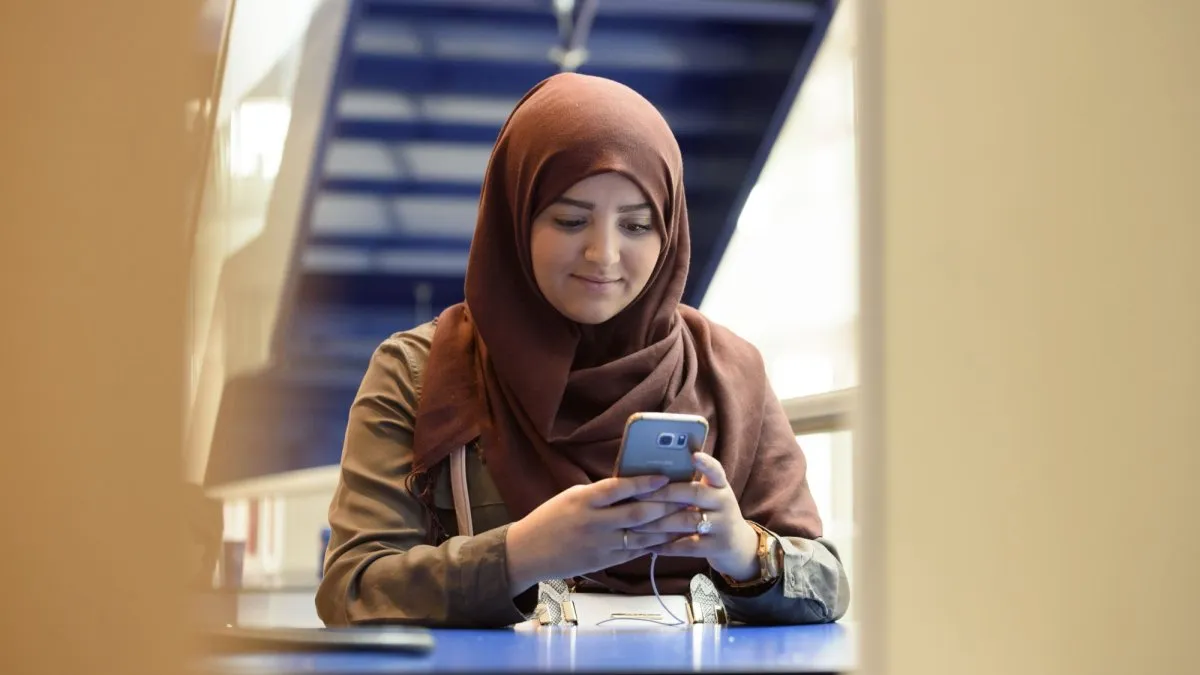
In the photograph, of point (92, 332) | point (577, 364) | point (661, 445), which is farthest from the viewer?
point (577, 364)

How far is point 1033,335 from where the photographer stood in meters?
0.97

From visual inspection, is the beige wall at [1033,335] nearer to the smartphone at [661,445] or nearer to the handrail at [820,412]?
the smartphone at [661,445]

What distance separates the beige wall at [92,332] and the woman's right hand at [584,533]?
2.10 feet

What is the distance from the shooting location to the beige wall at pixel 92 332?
0.82 m

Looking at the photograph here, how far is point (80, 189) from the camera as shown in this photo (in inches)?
33.7

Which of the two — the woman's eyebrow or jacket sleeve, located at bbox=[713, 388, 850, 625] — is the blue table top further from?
the woman's eyebrow

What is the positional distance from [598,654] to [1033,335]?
44 centimetres

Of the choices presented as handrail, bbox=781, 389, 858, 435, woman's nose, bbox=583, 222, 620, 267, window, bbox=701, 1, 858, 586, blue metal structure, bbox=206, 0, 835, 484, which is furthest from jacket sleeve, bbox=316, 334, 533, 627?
blue metal structure, bbox=206, 0, 835, 484

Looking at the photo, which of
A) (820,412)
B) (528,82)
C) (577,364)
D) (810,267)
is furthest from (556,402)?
(528,82)

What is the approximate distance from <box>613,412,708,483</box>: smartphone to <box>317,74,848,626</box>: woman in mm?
163

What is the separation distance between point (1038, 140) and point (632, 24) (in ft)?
19.3

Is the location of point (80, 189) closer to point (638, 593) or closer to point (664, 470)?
point (664, 470)

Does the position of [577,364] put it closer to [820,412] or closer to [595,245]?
[595,245]

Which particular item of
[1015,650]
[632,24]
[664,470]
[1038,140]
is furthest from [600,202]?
[632,24]
